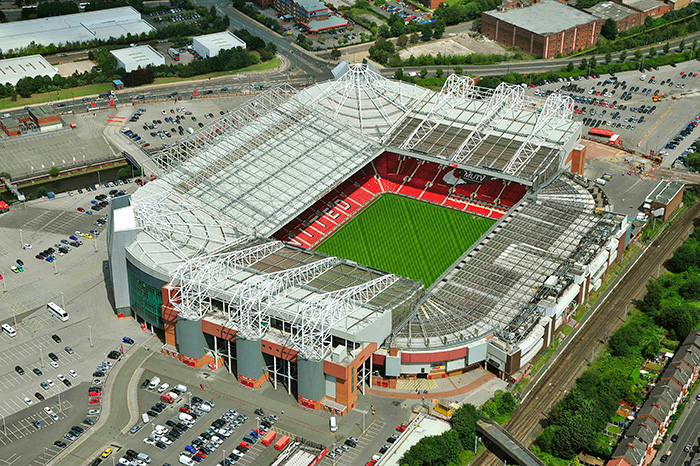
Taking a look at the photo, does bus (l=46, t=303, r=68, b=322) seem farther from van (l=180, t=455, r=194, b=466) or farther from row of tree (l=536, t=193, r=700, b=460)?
row of tree (l=536, t=193, r=700, b=460)

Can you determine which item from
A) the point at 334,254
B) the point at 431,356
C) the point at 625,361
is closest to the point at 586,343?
the point at 625,361

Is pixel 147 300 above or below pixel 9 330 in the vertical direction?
→ above

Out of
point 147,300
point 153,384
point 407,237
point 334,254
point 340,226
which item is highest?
point 147,300

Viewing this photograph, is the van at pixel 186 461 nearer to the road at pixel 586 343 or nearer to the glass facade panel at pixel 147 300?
the glass facade panel at pixel 147 300

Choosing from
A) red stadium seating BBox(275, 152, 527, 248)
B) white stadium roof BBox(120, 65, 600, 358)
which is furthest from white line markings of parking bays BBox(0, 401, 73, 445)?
red stadium seating BBox(275, 152, 527, 248)

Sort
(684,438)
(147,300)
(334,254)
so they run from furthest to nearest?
(334,254)
(147,300)
(684,438)

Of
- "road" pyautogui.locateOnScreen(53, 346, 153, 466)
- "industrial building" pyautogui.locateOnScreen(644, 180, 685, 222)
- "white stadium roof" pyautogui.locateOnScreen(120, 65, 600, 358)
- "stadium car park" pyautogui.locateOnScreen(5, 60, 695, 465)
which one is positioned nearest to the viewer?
"road" pyautogui.locateOnScreen(53, 346, 153, 466)

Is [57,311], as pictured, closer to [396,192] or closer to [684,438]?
[396,192]
